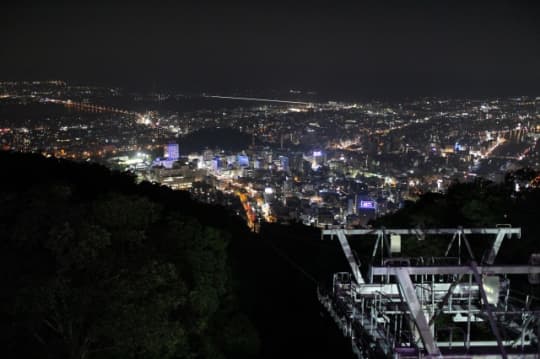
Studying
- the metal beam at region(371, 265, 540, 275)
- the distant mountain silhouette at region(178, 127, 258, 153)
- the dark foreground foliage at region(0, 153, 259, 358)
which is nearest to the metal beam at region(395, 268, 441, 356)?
the metal beam at region(371, 265, 540, 275)

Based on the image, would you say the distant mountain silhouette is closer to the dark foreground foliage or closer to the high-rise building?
the high-rise building

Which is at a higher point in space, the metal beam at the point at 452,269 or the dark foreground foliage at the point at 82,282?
the metal beam at the point at 452,269

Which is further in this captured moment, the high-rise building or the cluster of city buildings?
the high-rise building

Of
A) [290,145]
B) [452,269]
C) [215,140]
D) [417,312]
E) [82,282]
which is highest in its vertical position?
[452,269]

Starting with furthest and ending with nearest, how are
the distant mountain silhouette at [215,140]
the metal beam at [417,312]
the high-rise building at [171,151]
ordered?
1. the distant mountain silhouette at [215,140]
2. the high-rise building at [171,151]
3. the metal beam at [417,312]

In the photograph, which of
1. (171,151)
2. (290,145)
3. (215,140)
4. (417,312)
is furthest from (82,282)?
(215,140)

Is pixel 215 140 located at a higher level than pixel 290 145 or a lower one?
higher

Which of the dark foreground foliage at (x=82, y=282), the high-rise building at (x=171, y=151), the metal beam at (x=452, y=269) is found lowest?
the high-rise building at (x=171, y=151)

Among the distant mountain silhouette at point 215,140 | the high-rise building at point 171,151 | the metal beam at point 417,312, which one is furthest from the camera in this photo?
the distant mountain silhouette at point 215,140

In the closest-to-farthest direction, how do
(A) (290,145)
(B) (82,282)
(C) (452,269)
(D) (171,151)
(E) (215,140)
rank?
1. (C) (452,269)
2. (B) (82,282)
3. (D) (171,151)
4. (A) (290,145)
5. (E) (215,140)

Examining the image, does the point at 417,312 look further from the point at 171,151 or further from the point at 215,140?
the point at 215,140

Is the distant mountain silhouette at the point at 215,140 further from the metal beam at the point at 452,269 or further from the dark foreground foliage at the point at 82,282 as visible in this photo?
the metal beam at the point at 452,269

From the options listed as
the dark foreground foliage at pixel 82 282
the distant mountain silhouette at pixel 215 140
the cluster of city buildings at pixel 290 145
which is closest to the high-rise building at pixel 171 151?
the cluster of city buildings at pixel 290 145
